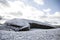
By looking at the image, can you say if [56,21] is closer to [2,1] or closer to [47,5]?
[47,5]

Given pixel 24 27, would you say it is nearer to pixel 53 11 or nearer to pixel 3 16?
pixel 3 16

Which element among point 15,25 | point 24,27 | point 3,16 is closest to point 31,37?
point 24,27

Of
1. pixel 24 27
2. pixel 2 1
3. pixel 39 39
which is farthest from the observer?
pixel 2 1

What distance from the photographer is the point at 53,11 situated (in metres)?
1.79

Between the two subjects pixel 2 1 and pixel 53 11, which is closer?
pixel 2 1

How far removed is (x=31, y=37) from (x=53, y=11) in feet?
3.52

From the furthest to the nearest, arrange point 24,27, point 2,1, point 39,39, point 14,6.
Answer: point 14,6 < point 2,1 < point 24,27 < point 39,39

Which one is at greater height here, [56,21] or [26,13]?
[26,13]

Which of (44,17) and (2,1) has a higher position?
(2,1)

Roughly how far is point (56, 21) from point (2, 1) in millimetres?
1011

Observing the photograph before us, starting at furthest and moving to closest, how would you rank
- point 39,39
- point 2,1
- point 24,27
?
point 2,1
point 24,27
point 39,39

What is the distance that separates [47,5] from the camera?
1789 millimetres

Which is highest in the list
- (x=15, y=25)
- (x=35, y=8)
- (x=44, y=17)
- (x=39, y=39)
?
(x=35, y=8)

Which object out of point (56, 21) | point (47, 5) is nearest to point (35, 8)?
point (47, 5)
